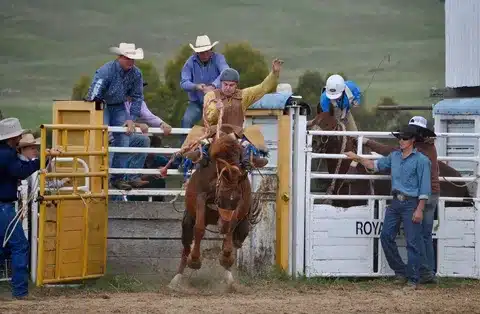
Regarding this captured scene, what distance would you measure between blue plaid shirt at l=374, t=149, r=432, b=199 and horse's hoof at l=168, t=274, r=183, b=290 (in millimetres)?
2355

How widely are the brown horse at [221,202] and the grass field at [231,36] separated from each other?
1155cm

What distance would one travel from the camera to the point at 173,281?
33.8ft

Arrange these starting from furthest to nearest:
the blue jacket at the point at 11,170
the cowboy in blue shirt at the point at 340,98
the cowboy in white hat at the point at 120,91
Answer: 1. the cowboy in blue shirt at the point at 340,98
2. the cowboy in white hat at the point at 120,91
3. the blue jacket at the point at 11,170

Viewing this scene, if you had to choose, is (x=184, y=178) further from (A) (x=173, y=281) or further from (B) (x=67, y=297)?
(B) (x=67, y=297)

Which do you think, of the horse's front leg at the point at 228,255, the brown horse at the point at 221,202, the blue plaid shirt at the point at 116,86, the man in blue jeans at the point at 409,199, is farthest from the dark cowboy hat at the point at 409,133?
the blue plaid shirt at the point at 116,86

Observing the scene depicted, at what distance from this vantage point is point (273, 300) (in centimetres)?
947

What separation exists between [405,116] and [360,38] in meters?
2.28

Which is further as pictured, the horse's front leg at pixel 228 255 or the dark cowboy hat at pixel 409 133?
the dark cowboy hat at pixel 409 133

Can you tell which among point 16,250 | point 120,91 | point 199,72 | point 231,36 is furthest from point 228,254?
point 231,36

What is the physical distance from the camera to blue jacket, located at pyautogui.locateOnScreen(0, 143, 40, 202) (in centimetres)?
941

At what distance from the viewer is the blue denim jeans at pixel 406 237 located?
35.1 ft

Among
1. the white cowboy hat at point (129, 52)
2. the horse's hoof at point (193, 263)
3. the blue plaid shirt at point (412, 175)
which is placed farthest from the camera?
the white cowboy hat at point (129, 52)

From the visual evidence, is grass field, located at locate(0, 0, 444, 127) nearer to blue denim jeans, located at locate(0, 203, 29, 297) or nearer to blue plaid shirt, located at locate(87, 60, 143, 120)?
blue plaid shirt, located at locate(87, 60, 143, 120)

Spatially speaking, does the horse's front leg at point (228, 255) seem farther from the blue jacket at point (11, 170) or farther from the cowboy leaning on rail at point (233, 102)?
the blue jacket at point (11, 170)
